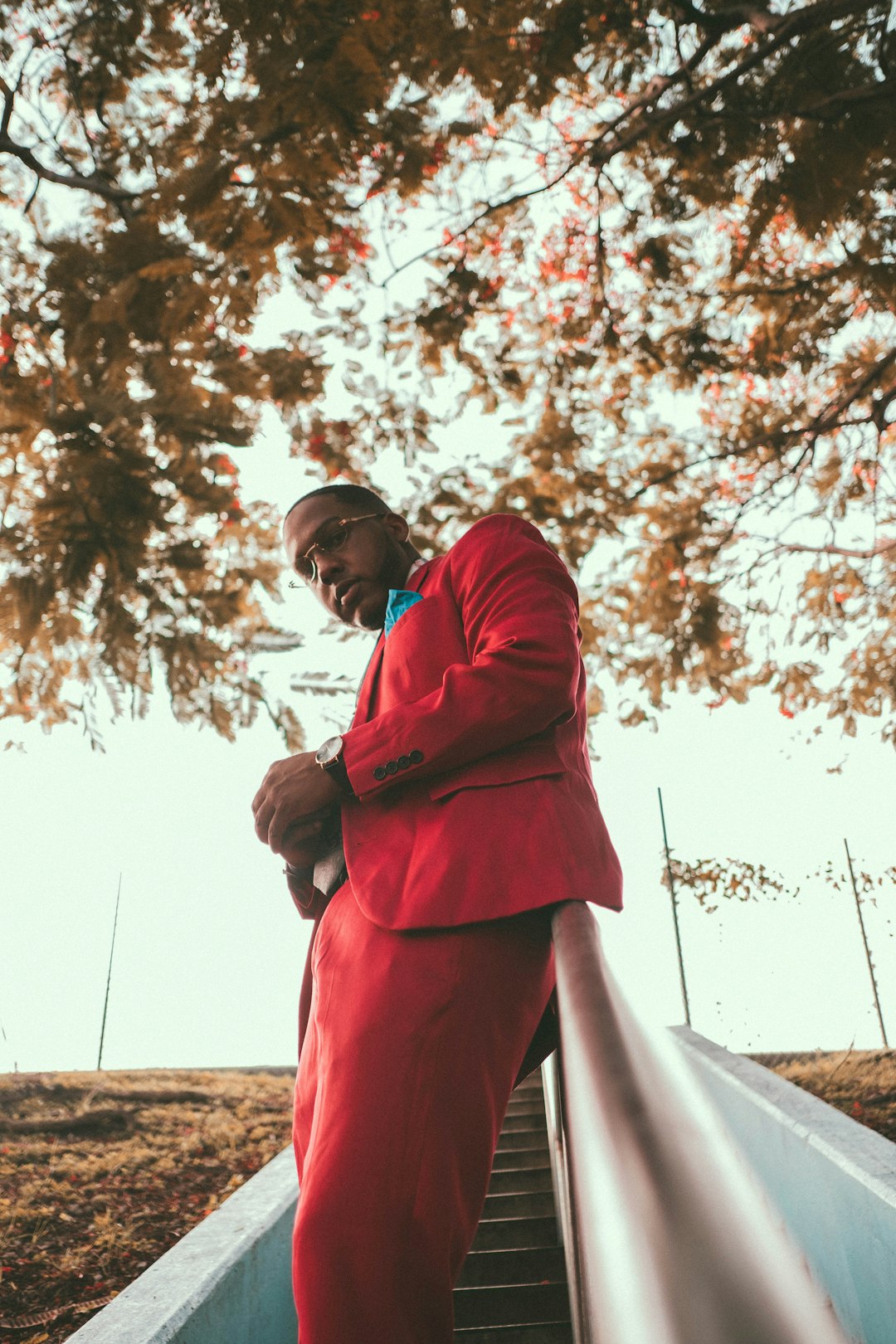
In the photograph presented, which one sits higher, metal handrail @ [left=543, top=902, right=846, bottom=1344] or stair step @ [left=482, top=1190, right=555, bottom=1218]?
metal handrail @ [left=543, top=902, right=846, bottom=1344]

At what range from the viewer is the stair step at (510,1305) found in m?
3.16

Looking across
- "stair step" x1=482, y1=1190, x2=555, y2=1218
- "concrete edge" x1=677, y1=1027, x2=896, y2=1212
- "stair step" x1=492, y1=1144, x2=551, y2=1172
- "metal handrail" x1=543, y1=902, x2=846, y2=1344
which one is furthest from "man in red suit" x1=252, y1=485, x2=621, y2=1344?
"stair step" x1=492, y1=1144, x2=551, y2=1172

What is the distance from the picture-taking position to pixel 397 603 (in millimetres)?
1669

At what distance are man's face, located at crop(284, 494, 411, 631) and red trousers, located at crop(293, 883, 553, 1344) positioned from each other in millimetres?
859

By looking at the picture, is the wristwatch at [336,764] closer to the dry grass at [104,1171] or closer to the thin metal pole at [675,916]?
the dry grass at [104,1171]

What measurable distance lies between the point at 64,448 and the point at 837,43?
122 inches

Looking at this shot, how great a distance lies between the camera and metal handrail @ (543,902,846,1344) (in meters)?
0.25

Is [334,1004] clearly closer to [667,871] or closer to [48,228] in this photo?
[48,228]

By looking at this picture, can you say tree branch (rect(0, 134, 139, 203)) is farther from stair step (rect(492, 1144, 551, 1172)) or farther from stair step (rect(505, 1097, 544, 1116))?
stair step (rect(505, 1097, 544, 1116))

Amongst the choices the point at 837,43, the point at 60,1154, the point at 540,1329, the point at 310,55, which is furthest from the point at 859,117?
the point at 60,1154

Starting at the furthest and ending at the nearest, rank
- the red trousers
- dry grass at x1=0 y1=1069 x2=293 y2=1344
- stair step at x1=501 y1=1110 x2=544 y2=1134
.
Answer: stair step at x1=501 y1=1110 x2=544 y2=1134
dry grass at x1=0 y1=1069 x2=293 y2=1344
the red trousers

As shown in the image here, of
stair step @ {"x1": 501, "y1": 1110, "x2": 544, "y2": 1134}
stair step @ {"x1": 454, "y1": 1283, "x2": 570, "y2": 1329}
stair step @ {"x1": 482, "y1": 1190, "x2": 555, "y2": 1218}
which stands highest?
stair step @ {"x1": 501, "y1": 1110, "x2": 544, "y2": 1134}

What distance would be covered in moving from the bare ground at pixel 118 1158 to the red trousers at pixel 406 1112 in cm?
281

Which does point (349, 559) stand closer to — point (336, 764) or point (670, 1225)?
Answer: point (336, 764)
